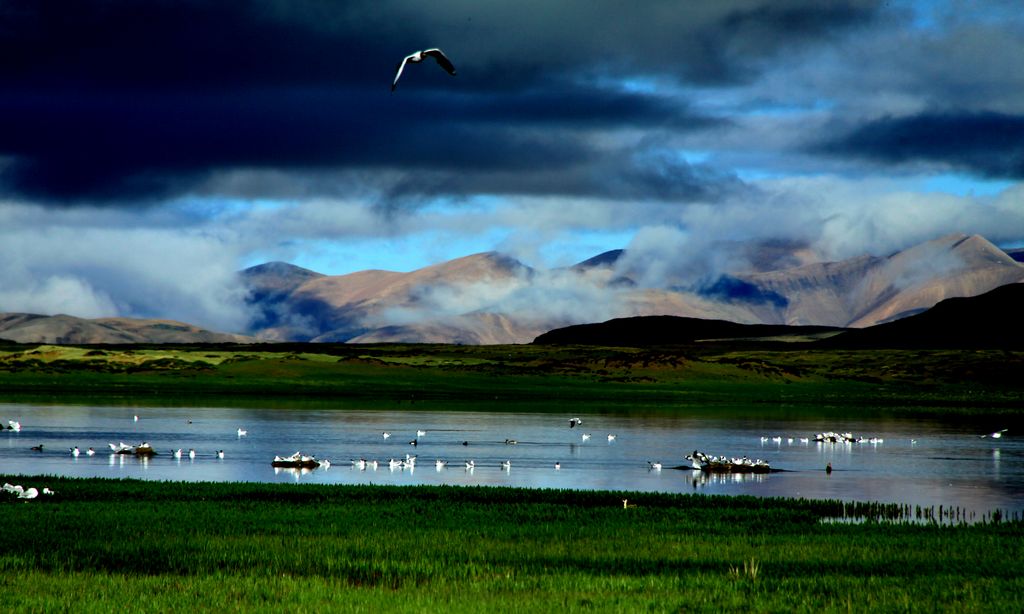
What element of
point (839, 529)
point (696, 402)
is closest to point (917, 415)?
point (696, 402)

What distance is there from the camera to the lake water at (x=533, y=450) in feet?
171

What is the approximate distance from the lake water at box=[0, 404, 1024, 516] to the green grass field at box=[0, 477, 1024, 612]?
804 cm

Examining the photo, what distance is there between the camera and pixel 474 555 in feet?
101

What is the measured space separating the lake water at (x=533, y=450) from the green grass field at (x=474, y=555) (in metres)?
8.04

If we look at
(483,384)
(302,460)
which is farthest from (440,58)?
(483,384)

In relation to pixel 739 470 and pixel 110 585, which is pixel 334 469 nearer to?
pixel 739 470

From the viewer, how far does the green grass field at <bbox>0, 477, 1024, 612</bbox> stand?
24413 mm

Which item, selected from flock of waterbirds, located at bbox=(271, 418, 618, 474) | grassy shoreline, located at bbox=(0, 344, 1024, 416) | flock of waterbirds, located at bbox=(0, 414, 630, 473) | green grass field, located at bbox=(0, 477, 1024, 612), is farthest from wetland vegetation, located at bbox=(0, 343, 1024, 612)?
grassy shoreline, located at bbox=(0, 344, 1024, 416)

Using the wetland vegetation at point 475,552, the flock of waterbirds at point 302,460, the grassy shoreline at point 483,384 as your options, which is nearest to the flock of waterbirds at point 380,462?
the flock of waterbirds at point 302,460

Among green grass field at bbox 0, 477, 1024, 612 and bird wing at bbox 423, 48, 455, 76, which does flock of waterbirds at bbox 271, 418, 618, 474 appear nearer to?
green grass field at bbox 0, 477, 1024, 612

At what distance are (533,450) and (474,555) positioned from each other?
3711cm

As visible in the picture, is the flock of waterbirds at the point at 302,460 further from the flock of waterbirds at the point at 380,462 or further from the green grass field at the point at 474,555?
the green grass field at the point at 474,555

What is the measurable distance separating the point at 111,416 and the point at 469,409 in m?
30.6

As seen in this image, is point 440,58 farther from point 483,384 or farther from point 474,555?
point 483,384
